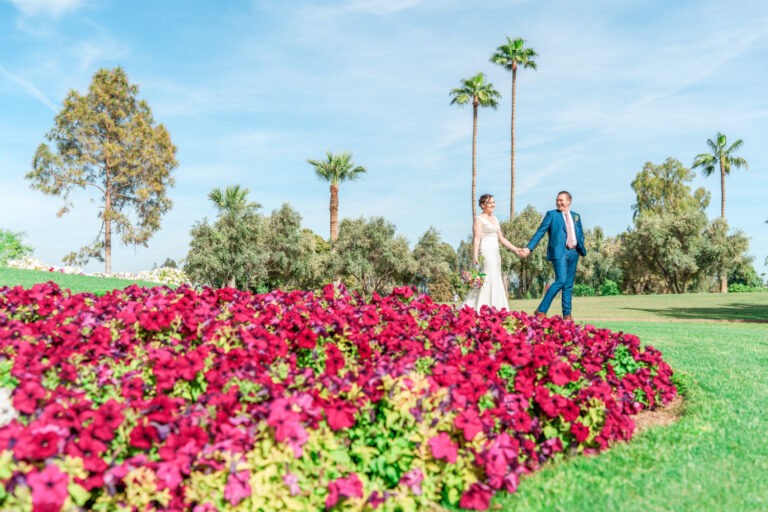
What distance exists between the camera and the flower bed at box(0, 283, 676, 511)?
10.3 ft

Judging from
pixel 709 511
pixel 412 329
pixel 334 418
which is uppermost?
pixel 412 329

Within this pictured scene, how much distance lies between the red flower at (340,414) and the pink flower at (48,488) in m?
1.37

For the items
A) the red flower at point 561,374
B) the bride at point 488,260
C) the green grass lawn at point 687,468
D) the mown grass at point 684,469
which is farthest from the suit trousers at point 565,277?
the red flower at point 561,374

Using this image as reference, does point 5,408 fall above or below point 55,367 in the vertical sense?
below

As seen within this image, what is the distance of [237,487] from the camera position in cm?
305

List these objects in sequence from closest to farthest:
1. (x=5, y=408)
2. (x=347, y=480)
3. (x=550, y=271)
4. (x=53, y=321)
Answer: (x=347, y=480) → (x=5, y=408) → (x=53, y=321) → (x=550, y=271)

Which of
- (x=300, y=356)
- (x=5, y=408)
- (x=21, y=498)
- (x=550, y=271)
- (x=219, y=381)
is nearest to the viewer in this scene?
(x=21, y=498)

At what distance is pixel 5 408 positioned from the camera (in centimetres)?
426

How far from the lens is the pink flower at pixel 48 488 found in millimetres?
2754

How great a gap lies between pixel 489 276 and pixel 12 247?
25.8 meters

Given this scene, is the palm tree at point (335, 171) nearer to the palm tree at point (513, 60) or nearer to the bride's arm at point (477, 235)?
the palm tree at point (513, 60)

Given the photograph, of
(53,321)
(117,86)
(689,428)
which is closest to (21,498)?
(53,321)

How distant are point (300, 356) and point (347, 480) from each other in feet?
5.55

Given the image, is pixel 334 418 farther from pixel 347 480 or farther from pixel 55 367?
pixel 55 367
